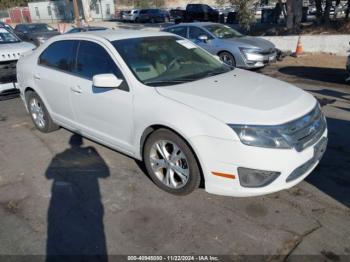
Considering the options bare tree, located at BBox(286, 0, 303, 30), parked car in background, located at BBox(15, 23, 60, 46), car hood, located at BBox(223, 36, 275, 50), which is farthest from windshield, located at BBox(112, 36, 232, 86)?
bare tree, located at BBox(286, 0, 303, 30)

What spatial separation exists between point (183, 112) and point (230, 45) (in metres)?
7.31

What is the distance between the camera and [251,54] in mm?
9703

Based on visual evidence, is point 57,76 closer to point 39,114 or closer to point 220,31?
point 39,114

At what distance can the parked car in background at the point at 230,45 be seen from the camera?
9.73 metres

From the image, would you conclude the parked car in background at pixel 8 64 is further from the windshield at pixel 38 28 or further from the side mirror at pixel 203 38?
the windshield at pixel 38 28

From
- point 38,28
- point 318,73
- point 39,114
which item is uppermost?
point 39,114

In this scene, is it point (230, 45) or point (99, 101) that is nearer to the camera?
point (99, 101)

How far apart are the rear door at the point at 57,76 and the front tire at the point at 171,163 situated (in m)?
1.56

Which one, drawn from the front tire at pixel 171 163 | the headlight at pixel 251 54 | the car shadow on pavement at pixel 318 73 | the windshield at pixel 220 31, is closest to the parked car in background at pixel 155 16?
the windshield at pixel 220 31

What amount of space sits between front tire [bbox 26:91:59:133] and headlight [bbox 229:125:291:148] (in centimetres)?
342

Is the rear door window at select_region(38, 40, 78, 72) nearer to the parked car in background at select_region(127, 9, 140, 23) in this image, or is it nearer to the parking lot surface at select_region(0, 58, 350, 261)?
the parking lot surface at select_region(0, 58, 350, 261)

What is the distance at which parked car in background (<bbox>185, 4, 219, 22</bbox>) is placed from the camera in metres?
28.2

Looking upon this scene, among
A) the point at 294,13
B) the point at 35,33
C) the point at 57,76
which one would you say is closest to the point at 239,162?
the point at 57,76

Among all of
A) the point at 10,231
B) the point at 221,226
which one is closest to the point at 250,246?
the point at 221,226
